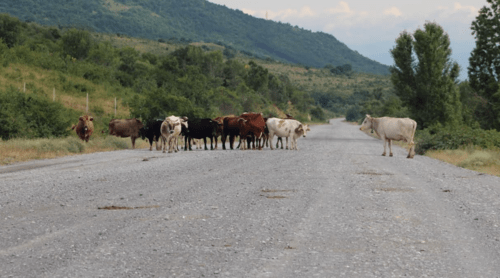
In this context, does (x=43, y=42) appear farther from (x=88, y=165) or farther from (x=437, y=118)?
(x=88, y=165)

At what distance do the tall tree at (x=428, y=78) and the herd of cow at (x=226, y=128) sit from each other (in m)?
15.5

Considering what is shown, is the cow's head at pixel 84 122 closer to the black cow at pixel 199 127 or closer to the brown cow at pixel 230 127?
the black cow at pixel 199 127

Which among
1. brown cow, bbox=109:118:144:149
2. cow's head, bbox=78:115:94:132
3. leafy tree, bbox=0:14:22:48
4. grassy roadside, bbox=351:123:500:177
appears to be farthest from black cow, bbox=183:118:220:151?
leafy tree, bbox=0:14:22:48

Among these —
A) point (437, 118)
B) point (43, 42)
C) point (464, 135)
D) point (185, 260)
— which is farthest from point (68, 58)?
point (185, 260)

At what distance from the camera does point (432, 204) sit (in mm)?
10336

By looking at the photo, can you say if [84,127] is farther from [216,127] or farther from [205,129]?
[216,127]

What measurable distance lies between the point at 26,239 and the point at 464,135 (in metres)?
22.3

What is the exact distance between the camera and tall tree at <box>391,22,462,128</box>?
38156 mm

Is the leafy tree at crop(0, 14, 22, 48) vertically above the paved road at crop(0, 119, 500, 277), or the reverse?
the leafy tree at crop(0, 14, 22, 48)

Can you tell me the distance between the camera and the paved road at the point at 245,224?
19.6ft

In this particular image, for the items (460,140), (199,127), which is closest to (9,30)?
(199,127)

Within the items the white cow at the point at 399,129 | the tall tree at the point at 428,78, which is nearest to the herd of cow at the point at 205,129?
the white cow at the point at 399,129

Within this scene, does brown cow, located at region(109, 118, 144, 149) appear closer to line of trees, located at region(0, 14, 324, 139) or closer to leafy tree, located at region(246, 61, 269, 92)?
line of trees, located at region(0, 14, 324, 139)

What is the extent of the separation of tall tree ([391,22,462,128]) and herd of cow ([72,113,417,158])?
15.5 meters
